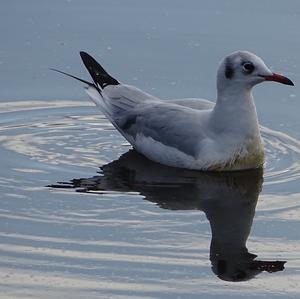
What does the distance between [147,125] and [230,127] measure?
0.62 meters

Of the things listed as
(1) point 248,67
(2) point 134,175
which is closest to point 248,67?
(1) point 248,67

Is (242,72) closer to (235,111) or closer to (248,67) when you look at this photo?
(248,67)

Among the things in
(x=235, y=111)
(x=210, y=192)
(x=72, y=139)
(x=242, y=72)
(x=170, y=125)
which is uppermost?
(x=242, y=72)

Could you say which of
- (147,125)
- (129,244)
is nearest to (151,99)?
(147,125)

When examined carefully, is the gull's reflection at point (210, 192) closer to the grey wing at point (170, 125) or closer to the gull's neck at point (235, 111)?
the grey wing at point (170, 125)

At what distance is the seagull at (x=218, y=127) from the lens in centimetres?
847

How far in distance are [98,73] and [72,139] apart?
0.69m

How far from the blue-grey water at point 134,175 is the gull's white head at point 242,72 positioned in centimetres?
60

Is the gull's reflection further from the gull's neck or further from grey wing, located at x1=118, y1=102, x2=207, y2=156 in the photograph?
the gull's neck

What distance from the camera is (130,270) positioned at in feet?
21.7

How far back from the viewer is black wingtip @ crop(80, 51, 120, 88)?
9.45 metres

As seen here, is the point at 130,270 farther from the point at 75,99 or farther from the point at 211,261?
the point at 75,99

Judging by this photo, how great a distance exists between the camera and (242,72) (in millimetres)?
8508

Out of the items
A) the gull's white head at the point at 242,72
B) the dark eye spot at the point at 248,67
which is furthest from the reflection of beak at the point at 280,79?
the dark eye spot at the point at 248,67
